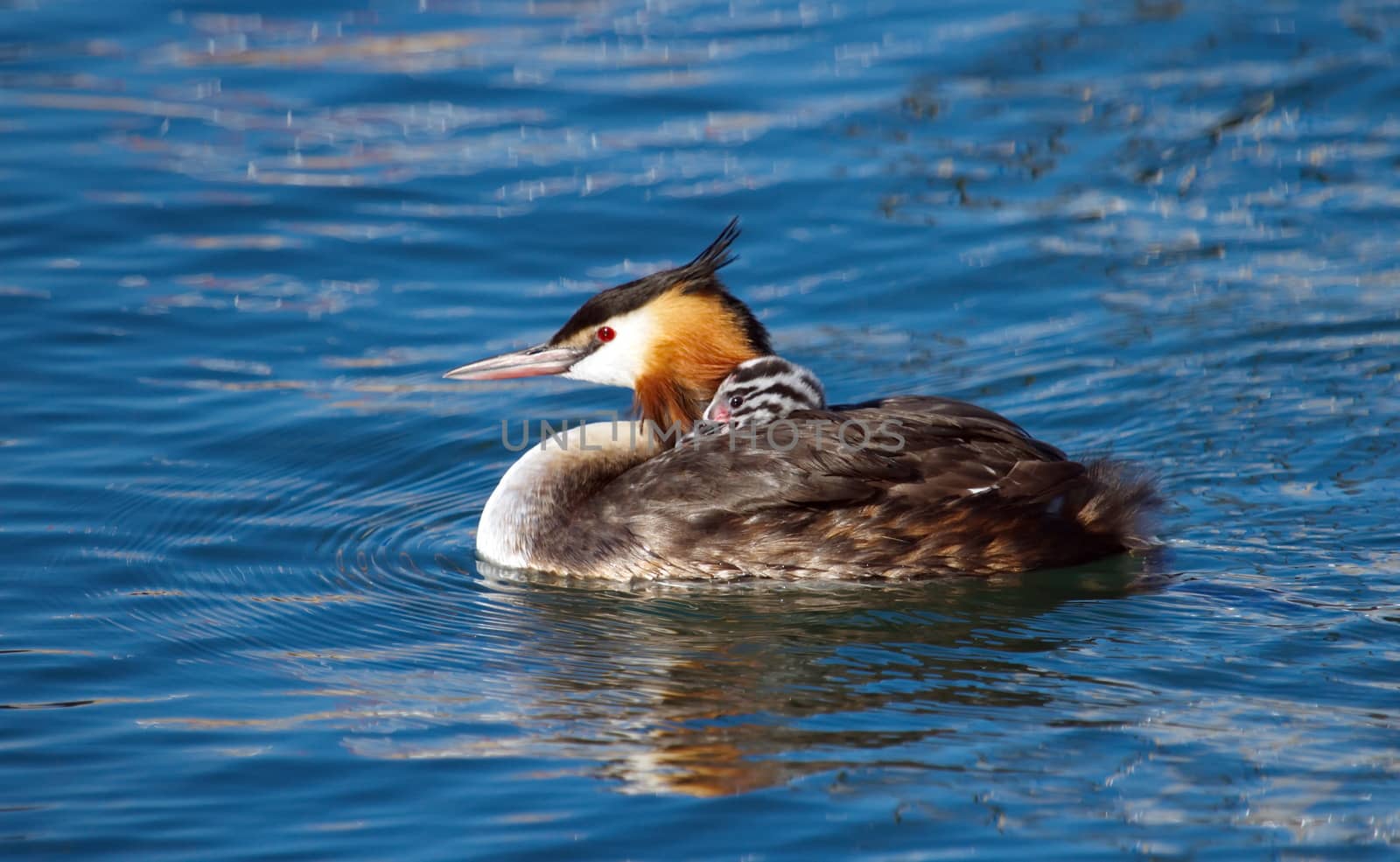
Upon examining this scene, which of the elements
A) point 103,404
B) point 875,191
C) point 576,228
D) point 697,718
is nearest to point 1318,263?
point 875,191

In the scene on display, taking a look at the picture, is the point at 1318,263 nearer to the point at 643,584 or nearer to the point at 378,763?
the point at 643,584

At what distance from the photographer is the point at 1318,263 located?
1010 centimetres

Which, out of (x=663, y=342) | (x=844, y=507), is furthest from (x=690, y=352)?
(x=844, y=507)

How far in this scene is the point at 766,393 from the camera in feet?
23.8

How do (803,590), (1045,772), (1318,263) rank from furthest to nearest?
(1318,263) → (803,590) → (1045,772)

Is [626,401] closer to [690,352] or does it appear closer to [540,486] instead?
[690,352]

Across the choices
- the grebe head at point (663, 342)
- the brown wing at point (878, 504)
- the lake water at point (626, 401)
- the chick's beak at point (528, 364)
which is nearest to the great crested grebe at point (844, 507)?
the brown wing at point (878, 504)

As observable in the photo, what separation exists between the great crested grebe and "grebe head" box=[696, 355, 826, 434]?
0.23ft

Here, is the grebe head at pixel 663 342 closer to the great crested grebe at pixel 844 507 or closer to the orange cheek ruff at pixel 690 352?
the orange cheek ruff at pixel 690 352

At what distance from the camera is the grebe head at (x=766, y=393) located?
726 cm

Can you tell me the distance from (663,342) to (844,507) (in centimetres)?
112

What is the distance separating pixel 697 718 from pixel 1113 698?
1.29 m

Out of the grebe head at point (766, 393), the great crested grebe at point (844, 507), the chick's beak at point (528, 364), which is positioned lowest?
the great crested grebe at point (844, 507)

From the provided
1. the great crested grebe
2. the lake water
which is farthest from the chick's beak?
the lake water
